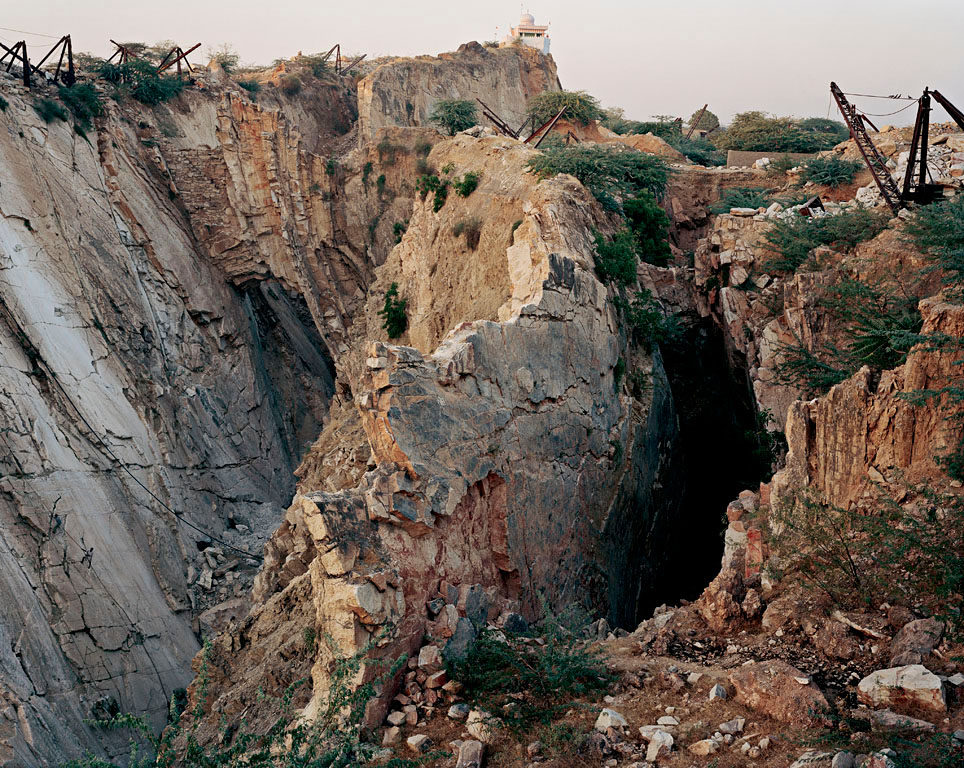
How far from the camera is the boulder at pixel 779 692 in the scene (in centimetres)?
682

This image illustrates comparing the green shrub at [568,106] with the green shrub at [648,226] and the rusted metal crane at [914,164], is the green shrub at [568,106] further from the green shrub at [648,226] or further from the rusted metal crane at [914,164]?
the rusted metal crane at [914,164]

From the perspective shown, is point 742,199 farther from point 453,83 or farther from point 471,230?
point 453,83

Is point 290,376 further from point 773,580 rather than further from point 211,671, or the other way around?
point 773,580

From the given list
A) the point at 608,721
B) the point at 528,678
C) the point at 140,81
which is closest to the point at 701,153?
the point at 140,81

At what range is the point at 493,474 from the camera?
34.7 ft

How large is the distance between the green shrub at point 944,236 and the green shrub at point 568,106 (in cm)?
1629

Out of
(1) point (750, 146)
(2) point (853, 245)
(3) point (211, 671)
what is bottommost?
(3) point (211, 671)

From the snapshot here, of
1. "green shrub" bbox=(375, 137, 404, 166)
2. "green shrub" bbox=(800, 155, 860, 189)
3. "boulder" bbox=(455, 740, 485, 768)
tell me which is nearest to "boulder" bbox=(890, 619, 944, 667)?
"boulder" bbox=(455, 740, 485, 768)

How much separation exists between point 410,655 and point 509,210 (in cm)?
912

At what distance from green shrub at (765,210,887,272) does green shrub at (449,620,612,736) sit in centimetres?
822

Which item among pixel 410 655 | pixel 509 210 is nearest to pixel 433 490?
pixel 410 655

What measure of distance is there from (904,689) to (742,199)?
14.0 m

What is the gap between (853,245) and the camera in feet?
44.2

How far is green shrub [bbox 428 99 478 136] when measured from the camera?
2083 centimetres
